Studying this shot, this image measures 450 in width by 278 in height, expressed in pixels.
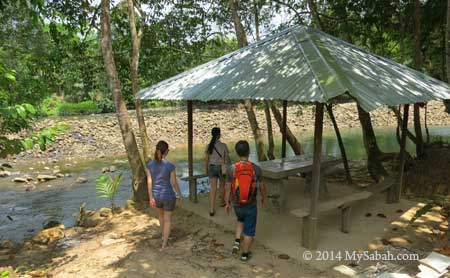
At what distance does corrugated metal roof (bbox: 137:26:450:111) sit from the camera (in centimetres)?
412

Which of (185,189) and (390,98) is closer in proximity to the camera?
(390,98)

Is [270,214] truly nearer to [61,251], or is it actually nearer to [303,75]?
[303,75]

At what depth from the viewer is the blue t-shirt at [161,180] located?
4703mm

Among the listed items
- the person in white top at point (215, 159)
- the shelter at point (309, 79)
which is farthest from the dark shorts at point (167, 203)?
the shelter at point (309, 79)

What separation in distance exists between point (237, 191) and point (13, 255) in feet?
13.5

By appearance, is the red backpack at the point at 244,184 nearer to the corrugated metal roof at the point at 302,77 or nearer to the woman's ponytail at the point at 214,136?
the corrugated metal roof at the point at 302,77

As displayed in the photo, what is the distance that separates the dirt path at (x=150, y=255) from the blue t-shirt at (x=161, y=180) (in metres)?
0.78

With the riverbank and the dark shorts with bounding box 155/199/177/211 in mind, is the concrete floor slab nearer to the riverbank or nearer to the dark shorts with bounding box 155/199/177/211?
the dark shorts with bounding box 155/199/177/211

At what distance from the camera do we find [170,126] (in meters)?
22.1

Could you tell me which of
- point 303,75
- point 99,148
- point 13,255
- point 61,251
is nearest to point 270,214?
point 303,75

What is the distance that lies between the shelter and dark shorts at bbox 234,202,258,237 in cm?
81

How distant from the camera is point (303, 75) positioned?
4.45 metres

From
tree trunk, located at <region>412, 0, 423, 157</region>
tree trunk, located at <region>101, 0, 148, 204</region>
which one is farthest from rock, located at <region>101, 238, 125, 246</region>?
tree trunk, located at <region>412, 0, 423, 157</region>

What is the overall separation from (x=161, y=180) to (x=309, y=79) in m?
2.26
